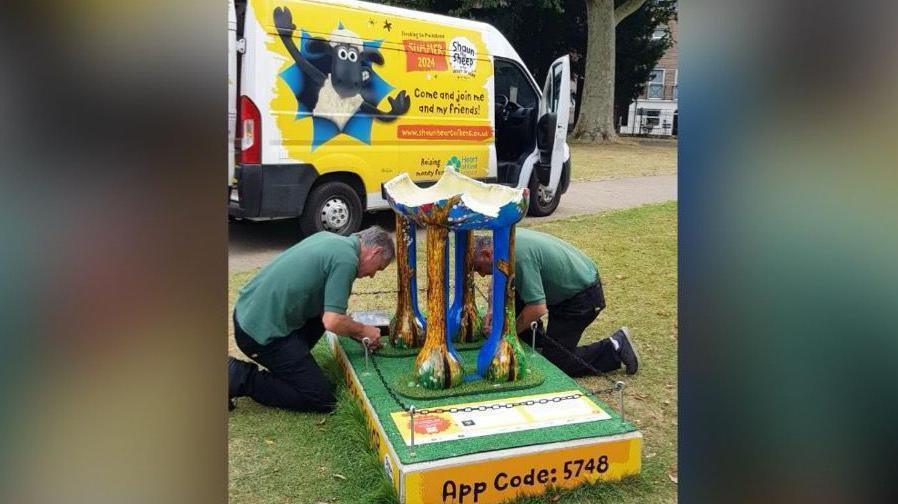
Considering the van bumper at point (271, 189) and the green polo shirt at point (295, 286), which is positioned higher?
the van bumper at point (271, 189)

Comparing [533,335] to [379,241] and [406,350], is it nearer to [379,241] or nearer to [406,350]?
[406,350]

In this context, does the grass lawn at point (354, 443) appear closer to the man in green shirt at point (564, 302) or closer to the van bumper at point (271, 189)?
the man in green shirt at point (564, 302)

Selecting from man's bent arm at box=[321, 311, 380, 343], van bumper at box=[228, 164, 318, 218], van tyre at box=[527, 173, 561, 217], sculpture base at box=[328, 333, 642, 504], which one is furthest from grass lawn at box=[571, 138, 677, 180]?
sculpture base at box=[328, 333, 642, 504]

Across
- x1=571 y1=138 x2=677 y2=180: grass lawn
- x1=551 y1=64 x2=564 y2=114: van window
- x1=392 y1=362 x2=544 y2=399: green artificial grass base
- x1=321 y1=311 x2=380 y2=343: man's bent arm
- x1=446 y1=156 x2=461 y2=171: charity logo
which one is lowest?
x1=392 y1=362 x2=544 y2=399: green artificial grass base

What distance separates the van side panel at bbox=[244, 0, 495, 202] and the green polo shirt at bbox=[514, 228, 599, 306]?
11.5 feet

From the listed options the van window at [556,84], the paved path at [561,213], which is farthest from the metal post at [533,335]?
the van window at [556,84]

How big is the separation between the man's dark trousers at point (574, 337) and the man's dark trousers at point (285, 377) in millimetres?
1206

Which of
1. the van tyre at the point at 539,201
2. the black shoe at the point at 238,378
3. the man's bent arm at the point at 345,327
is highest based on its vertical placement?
the van tyre at the point at 539,201

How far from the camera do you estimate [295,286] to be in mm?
3623

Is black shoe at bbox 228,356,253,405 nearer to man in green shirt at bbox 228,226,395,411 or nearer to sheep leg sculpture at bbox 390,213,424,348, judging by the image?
man in green shirt at bbox 228,226,395,411

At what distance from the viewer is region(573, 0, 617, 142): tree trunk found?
20703mm

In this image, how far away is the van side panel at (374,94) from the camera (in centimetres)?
666
